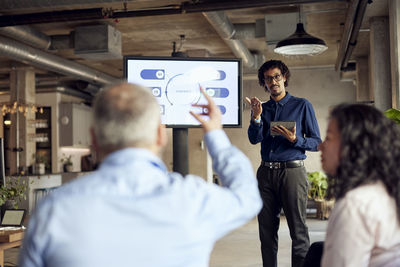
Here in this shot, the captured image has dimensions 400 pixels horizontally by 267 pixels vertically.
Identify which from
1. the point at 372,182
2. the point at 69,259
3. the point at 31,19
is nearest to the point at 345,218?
the point at 372,182

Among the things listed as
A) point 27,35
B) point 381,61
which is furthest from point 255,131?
point 27,35

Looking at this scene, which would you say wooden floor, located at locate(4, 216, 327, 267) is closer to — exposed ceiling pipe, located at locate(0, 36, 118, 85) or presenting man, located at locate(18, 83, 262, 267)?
exposed ceiling pipe, located at locate(0, 36, 118, 85)

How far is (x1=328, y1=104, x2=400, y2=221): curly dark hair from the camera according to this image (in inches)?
55.0

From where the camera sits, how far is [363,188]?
4.48 feet

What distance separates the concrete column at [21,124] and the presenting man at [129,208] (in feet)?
31.8

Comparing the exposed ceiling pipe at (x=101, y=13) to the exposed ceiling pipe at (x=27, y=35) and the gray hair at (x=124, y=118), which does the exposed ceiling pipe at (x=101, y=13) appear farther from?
the gray hair at (x=124, y=118)

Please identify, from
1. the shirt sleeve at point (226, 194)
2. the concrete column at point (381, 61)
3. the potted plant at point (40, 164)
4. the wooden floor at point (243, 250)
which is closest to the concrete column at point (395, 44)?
the concrete column at point (381, 61)

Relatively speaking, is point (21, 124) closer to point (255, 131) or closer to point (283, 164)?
point (255, 131)

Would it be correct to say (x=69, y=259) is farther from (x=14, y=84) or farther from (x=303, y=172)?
(x=14, y=84)

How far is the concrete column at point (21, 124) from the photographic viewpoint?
10430 mm

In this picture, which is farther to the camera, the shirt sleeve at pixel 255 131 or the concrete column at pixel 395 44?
the concrete column at pixel 395 44

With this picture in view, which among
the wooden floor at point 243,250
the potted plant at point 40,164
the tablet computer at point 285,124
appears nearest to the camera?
the tablet computer at point 285,124

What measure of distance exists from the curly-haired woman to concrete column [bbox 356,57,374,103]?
839cm

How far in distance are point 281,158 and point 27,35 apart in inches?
208
